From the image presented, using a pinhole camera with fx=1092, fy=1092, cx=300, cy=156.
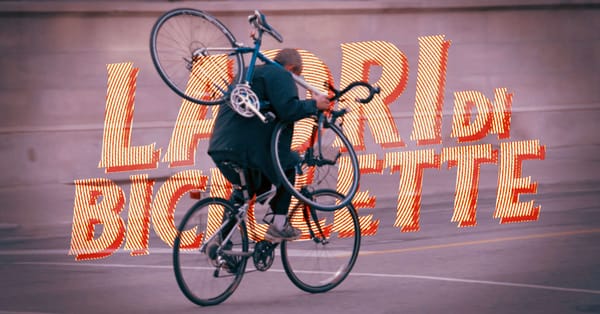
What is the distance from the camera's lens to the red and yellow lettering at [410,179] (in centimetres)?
1275

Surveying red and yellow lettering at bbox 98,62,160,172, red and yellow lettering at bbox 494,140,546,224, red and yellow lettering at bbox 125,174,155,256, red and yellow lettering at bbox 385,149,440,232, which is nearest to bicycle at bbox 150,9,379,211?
red and yellow lettering at bbox 125,174,155,256

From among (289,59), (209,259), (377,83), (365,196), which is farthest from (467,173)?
(209,259)

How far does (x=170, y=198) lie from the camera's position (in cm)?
1521

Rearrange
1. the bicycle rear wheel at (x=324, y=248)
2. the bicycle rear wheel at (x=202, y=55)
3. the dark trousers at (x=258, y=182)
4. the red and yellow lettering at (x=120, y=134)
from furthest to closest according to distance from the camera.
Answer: the red and yellow lettering at (x=120, y=134) < the bicycle rear wheel at (x=324, y=248) < the dark trousers at (x=258, y=182) < the bicycle rear wheel at (x=202, y=55)

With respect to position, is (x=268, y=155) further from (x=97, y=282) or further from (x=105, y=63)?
(x=105, y=63)

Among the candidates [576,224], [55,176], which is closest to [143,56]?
[55,176]

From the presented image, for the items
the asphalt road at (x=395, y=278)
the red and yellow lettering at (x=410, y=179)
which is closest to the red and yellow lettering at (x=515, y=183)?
the asphalt road at (x=395, y=278)

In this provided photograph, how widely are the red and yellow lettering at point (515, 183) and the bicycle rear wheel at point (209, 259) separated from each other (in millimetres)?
4736

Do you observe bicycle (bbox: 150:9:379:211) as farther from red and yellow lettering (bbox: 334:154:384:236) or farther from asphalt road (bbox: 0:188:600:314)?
asphalt road (bbox: 0:188:600:314)

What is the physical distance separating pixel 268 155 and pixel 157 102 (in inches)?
341

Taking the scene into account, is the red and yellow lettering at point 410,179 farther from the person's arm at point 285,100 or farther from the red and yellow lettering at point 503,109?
the person's arm at point 285,100

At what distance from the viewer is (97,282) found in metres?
9.19

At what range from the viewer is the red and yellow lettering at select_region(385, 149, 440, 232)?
12745mm

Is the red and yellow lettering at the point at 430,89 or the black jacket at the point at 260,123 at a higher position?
the black jacket at the point at 260,123
